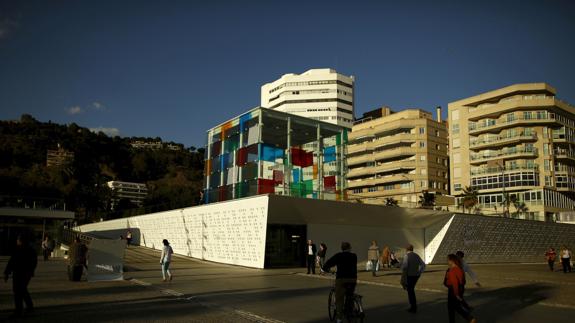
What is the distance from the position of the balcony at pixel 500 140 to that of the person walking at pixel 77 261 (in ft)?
219

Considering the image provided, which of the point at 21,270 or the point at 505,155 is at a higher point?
the point at 505,155

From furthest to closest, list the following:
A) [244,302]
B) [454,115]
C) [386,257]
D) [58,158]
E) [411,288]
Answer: [58,158] → [454,115] → [386,257] → [244,302] → [411,288]

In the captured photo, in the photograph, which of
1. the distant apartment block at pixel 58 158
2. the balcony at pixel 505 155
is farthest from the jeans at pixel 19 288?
the distant apartment block at pixel 58 158

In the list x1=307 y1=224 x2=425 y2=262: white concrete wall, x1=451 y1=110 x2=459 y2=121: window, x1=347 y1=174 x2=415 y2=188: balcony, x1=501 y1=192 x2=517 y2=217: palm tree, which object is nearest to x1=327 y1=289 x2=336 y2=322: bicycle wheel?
x1=307 y1=224 x2=425 y2=262: white concrete wall

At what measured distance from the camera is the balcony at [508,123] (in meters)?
68.8

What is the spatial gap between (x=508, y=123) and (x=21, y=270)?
7246 cm

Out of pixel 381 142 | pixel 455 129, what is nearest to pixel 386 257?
pixel 455 129

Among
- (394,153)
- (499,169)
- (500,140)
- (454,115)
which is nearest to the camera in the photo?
(499,169)

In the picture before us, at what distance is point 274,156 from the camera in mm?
30922

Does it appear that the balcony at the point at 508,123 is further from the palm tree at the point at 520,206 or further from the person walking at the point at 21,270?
the person walking at the point at 21,270

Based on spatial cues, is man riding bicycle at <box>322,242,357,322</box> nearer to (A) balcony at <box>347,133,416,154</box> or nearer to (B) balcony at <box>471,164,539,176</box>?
(B) balcony at <box>471,164,539,176</box>

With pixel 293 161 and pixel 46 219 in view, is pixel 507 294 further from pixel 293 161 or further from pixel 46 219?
pixel 46 219

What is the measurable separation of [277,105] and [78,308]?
111 meters

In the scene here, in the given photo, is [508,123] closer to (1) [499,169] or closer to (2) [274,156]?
(1) [499,169]
